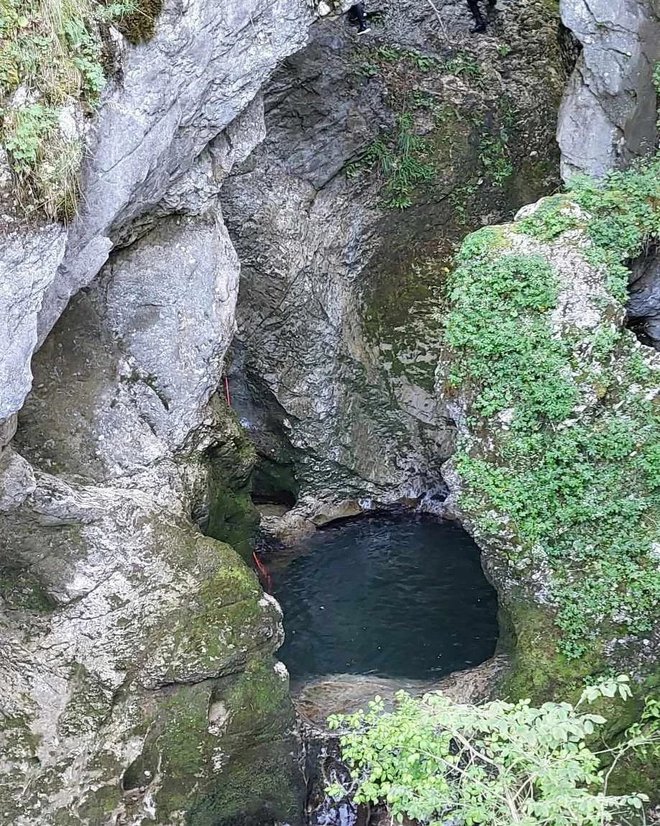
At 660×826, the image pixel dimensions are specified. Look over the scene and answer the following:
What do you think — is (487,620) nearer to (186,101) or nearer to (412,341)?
(412,341)

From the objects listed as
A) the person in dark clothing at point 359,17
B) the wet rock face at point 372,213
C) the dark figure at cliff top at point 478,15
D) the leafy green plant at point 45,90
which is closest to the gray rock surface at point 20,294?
the leafy green plant at point 45,90

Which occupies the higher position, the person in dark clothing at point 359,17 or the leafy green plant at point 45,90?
the leafy green plant at point 45,90

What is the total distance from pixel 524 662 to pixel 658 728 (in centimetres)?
142

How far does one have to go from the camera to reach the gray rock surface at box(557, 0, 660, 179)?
903 cm

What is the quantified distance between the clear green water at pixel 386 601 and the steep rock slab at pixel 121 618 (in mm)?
3072

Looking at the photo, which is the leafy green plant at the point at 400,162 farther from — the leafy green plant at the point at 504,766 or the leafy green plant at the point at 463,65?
the leafy green plant at the point at 504,766

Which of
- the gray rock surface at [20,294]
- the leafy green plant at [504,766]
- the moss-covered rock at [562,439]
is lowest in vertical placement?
the moss-covered rock at [562,439]

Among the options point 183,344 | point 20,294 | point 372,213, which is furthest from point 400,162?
point 20,294

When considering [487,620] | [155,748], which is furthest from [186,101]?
[487,620]

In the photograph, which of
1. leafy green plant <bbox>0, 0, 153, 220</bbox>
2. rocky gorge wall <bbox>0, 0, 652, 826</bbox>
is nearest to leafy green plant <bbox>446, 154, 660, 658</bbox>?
rocky gorge wall <bbox>0, 0, 652, 826</bbox>

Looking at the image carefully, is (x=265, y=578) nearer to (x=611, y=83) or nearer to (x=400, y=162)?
(x=400, y=162)

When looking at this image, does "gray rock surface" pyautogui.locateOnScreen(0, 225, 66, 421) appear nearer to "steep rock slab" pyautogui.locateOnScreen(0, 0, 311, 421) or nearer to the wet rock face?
"steep rock slab" pyautogui.locateOnScreen(0, 0, 311, 421)

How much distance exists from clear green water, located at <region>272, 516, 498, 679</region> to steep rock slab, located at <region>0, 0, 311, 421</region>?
6.52 metres

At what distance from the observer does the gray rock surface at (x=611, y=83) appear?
9.03 metres
